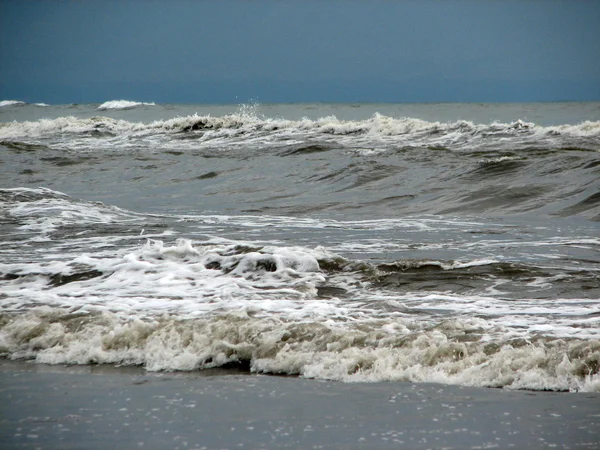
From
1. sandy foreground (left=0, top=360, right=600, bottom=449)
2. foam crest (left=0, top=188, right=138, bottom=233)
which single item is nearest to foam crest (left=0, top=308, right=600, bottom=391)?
sandy foreground (left=0, top=360, right=600, bottom=449)

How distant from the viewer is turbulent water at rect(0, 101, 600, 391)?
16.0 ft

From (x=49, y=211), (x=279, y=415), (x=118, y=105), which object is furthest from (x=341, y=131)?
(x=118, y=105)

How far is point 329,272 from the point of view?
720cm

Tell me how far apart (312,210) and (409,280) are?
18.8 feet

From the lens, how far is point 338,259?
7457 mm

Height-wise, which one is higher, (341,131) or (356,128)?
(356,128)

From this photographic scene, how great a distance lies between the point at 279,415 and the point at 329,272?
3.42m

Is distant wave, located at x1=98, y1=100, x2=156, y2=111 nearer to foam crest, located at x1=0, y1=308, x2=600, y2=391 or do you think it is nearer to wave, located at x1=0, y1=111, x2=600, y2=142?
wave, located at x1=0, y1=111, x2=600, y2=142

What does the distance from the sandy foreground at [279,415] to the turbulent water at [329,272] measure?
32 cm

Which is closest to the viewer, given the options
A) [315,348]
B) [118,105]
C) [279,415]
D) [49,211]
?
[279,415]

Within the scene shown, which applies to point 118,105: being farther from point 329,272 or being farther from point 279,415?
point 279,415

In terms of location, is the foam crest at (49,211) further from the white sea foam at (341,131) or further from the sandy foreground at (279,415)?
the white sea foam at (341,131)

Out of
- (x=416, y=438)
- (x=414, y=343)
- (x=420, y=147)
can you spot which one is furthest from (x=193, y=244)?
(x=420, y=147)

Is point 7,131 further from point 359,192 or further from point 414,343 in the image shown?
point 414,343
